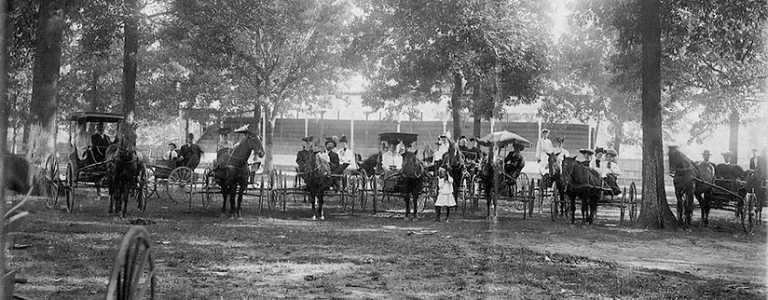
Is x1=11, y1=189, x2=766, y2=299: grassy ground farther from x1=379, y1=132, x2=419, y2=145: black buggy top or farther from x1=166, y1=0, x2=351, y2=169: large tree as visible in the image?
x1=166, y1=0, x2=351, y2=169: large tree

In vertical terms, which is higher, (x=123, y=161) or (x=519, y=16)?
(x=519, y=16)

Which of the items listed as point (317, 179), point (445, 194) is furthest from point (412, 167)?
point (317, 179)

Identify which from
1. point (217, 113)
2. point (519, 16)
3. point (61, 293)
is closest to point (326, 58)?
point (217, 113)

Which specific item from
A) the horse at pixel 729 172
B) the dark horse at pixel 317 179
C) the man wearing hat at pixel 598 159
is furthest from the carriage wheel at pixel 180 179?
the horse at pixel 729 172

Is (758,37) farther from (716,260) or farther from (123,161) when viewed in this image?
(123,161)

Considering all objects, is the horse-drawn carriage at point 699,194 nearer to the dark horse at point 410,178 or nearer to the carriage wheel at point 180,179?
the dark horse at point 410,178

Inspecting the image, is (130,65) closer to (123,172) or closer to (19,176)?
(123,172)

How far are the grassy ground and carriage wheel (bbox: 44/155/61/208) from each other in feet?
2.64

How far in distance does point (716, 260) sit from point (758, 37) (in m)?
8.67

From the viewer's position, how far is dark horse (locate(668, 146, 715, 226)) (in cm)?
1772

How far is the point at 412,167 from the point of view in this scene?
18656 mm

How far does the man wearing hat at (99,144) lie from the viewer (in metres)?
19.8

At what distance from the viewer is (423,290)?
8.70 metres

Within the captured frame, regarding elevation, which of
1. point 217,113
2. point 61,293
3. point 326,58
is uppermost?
point 326,58
